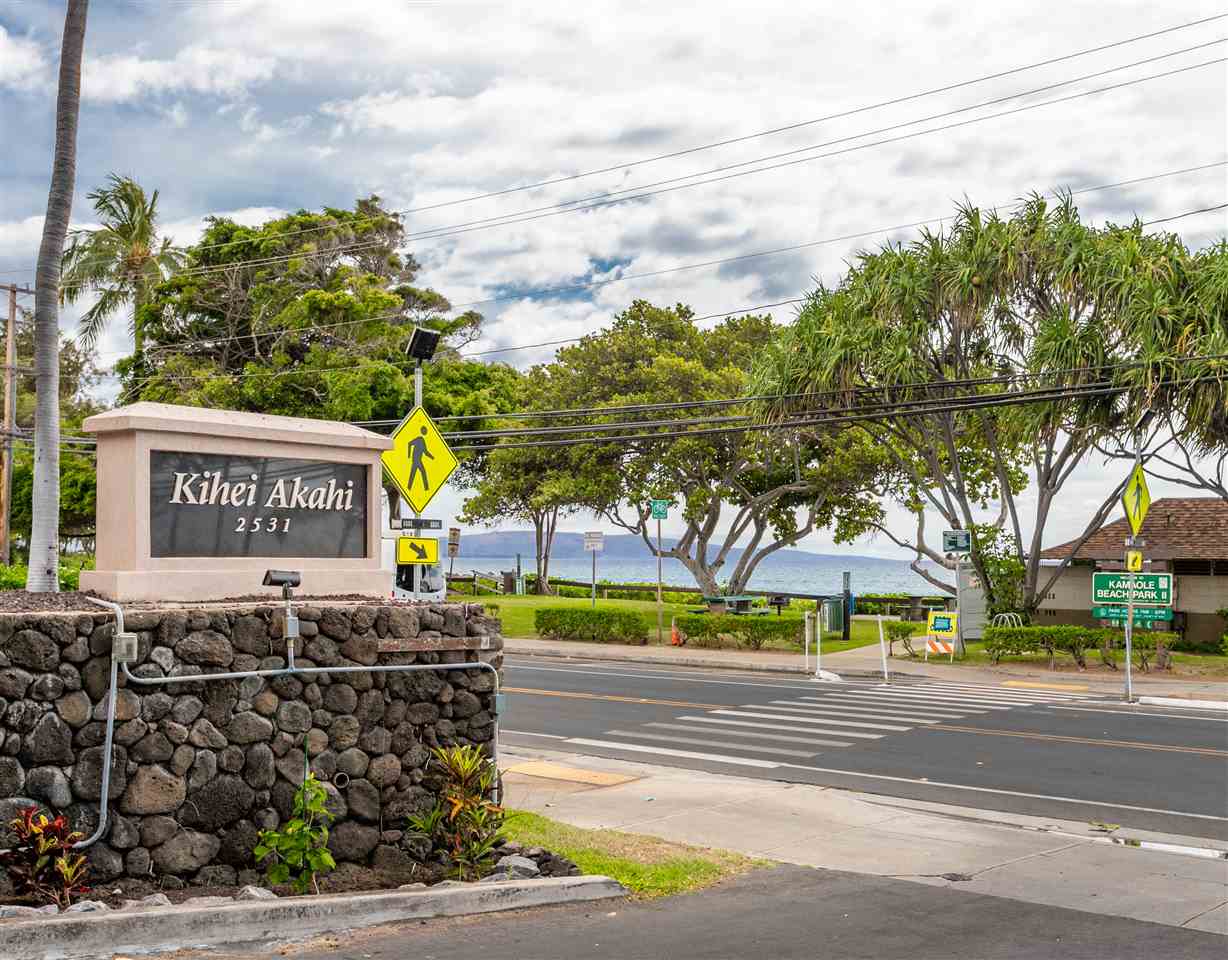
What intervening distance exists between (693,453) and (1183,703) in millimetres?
20802

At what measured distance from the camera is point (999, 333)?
30688 millimetres

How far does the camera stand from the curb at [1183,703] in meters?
21.3

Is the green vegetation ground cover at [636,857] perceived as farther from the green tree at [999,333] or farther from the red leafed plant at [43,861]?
the green tree at [999,333]

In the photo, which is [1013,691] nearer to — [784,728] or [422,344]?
[784,728]

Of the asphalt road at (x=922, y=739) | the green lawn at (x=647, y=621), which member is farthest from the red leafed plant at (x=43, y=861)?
the green lawn at (x=647, y=621)

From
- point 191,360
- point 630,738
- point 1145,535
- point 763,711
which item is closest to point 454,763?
point 630,738

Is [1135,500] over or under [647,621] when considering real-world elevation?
over

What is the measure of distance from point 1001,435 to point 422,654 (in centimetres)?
2530

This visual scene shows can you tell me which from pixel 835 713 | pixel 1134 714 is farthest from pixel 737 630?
pixel 1134 714

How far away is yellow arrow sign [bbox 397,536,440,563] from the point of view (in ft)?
45.7

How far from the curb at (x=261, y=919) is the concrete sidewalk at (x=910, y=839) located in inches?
101

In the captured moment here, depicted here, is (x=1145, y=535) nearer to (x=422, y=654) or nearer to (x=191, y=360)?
(x=422, y=654)

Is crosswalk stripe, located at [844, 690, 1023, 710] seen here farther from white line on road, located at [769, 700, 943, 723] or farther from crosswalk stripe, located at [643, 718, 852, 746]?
crosswalk stripe, located at [643, 718, 852, 746]

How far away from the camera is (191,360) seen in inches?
1781
